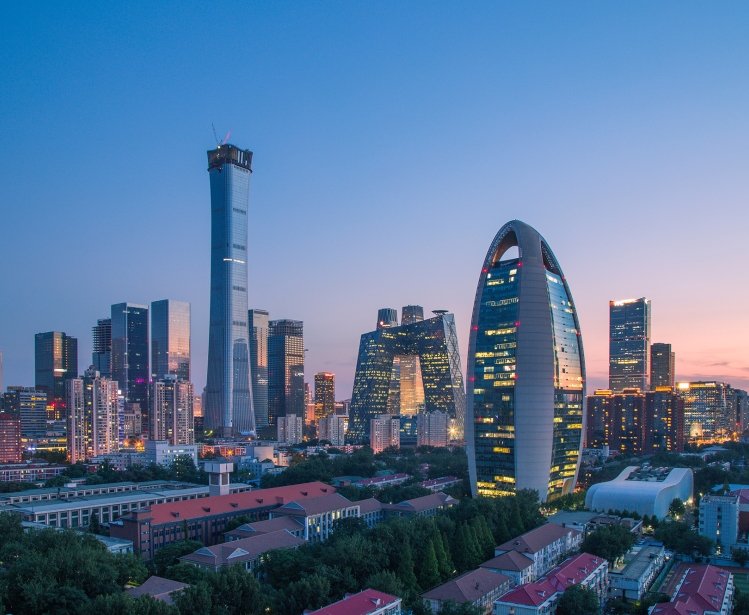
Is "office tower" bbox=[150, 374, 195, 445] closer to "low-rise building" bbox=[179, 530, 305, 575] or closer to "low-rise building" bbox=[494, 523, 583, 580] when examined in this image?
"low-rise building" bbox=[179, 530, 305, 575]

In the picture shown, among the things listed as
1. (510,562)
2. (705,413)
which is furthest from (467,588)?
(705,413)

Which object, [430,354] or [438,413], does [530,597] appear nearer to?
[438,413]

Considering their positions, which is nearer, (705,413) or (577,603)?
(577,603)

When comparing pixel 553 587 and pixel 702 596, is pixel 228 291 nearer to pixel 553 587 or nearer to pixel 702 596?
pixel 553 587

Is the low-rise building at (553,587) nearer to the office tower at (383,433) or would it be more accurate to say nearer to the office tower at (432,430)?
the office tower at (383,433)

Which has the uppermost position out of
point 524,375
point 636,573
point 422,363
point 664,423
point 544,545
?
point 524,375

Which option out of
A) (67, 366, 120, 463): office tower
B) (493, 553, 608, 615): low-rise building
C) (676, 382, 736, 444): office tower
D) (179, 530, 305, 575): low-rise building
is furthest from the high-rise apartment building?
(493, 553, 608, 615): low-rise building

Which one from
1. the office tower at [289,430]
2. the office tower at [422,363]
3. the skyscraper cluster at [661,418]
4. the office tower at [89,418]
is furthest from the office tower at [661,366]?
the office tower at [89,418]
